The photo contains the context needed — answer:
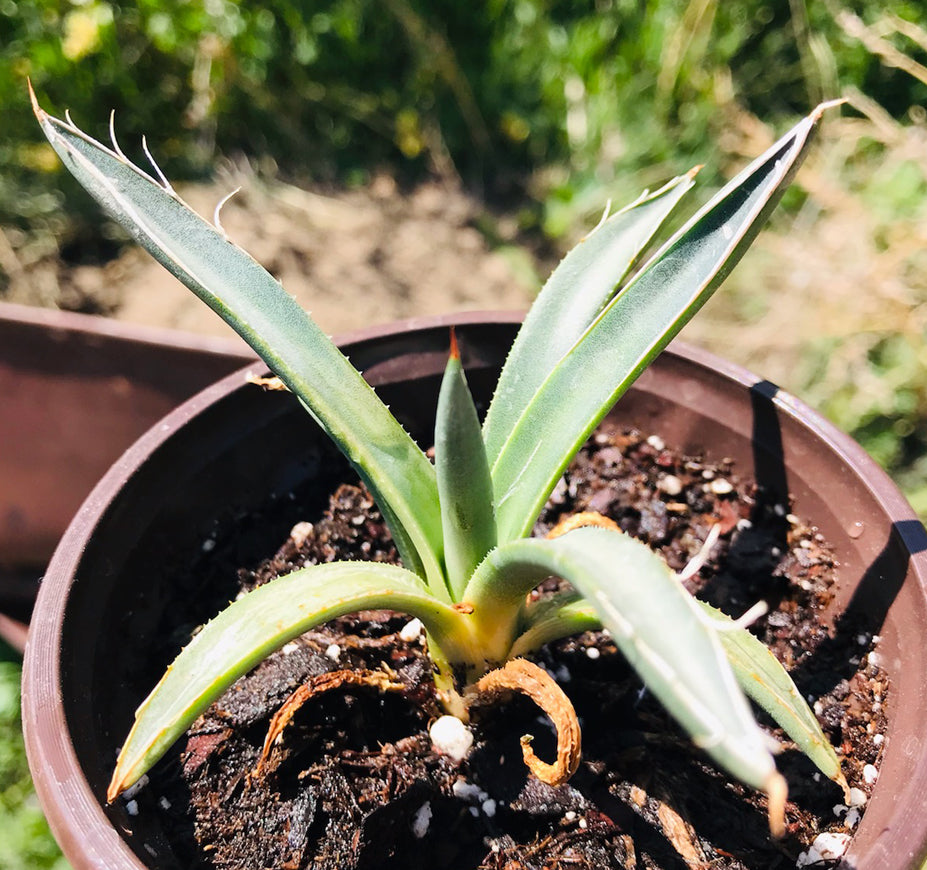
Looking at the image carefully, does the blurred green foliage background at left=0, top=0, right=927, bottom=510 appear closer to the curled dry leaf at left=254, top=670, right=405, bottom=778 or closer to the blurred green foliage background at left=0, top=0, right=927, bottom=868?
the blurred green foliage background at left=0, top=0, right=927, bottom=868

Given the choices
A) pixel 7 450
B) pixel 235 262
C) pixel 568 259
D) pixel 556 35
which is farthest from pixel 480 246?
pixel 235 262

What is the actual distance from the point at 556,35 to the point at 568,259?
195cm

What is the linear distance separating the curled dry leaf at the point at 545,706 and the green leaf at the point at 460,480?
0.28 ft

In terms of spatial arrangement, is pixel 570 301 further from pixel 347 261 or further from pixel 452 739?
pixel 347 261

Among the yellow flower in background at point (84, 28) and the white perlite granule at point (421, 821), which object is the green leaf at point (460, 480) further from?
the yellow flower in background at point (84, 28)

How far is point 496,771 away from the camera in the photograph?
0.74 m

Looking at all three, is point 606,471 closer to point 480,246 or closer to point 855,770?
point 855,770

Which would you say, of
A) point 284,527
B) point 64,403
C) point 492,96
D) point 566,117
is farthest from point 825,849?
point 492,96

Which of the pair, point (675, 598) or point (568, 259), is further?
point (568, 259)

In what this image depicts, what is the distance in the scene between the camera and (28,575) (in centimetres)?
137

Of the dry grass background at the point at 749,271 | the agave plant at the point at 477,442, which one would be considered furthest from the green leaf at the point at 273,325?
the dry grass background at the point at 749,271

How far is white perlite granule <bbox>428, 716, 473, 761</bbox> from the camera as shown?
0.75 metres

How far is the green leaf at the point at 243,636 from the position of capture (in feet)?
1.60

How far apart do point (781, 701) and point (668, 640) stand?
227 mm
